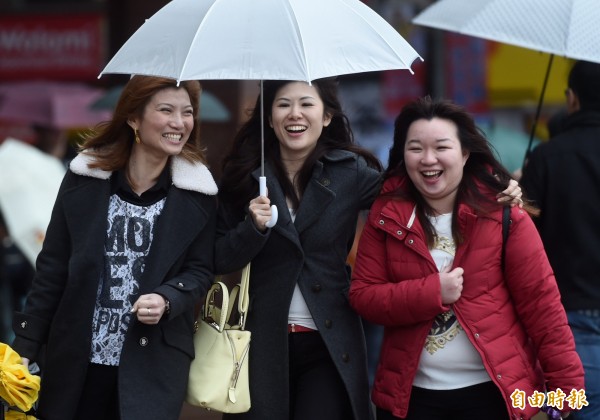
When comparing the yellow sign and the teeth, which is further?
the yellow sign

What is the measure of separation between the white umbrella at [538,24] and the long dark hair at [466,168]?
0.67 m

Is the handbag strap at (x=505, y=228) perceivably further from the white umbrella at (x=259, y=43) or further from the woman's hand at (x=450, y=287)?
the white umbrella at (x=259, y=43)

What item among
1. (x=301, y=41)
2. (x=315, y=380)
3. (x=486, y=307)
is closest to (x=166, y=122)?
(x=301, y=41)

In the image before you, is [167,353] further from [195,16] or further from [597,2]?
[597,2]

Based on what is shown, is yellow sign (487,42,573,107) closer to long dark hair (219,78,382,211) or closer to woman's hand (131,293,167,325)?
long dark hair (219,78,382,211)

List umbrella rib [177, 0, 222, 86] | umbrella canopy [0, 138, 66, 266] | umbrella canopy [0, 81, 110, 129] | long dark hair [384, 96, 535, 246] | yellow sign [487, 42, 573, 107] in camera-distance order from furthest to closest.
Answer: yellow sign [487, 42, 573, 107] → umbrella canopy [0, 81, 110, 129] → umbrella canopy [0, 138, 66, 266] → long dark hair [384, 96, 535, 246] → umbrella rib [177, 0, 222, 86]

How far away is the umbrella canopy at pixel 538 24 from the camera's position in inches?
207

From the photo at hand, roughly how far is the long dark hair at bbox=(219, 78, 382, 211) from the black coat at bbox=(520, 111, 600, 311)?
86cm

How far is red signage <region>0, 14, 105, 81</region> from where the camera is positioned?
39.9ft

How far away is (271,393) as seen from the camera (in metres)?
4.89

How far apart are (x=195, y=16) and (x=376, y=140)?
8.69m

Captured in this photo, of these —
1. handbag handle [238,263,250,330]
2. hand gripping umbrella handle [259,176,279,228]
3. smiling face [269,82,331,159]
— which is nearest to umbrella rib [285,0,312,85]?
smiling face [269,82,331,159]

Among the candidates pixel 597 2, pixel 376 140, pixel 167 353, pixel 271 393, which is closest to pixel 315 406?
pixel 271 393

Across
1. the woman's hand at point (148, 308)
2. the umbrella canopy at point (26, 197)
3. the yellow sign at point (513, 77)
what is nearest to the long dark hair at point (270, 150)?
the woman's hand at point (148, 308)
